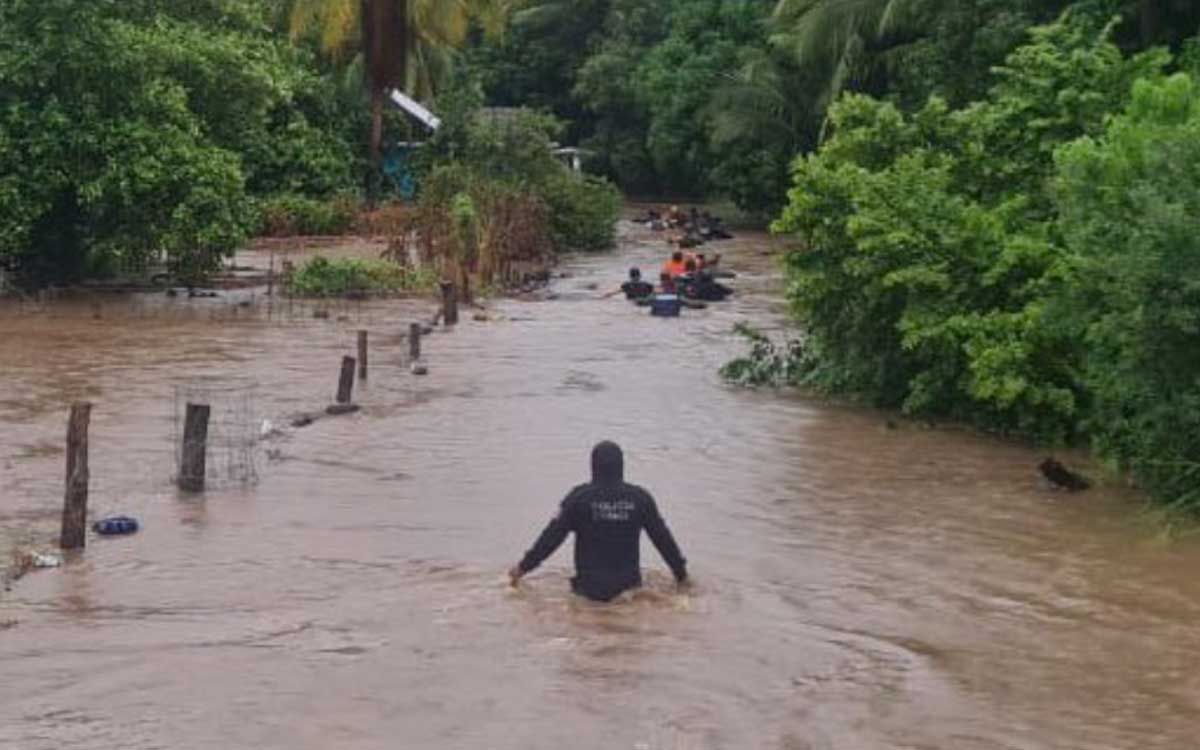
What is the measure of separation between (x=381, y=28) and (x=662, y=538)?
1316 inches

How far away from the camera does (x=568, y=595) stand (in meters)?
11.4

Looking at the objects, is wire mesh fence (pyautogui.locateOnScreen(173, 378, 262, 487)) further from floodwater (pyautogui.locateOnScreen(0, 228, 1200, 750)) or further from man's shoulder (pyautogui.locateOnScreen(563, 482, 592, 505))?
man's shoulder (pyautogui.locateOnScreen(563, 482, 592, 505))

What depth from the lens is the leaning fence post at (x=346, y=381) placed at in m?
19.2

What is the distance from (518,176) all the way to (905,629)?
31554 mm

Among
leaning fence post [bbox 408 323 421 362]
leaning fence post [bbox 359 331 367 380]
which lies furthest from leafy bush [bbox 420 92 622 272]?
leaning fence post [bbox 359 331 367 380]

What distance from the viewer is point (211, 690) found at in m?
9.57

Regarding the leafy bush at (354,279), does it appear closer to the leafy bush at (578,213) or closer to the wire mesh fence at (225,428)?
the wire mesh fence at (225,428)

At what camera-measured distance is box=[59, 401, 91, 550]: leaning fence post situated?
12500mm

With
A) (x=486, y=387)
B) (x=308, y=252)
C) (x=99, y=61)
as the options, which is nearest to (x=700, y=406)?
(x=486, y=387)

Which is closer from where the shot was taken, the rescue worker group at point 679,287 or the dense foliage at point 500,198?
the rescue worker group at point 679,287

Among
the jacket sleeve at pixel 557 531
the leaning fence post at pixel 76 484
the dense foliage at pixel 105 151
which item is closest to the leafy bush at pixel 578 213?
the dense foliage at pixel 105 151

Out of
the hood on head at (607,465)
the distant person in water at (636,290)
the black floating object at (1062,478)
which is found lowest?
the black floating object at (1062,478)

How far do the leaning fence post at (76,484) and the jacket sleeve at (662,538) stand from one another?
Answer: 13.6 ft

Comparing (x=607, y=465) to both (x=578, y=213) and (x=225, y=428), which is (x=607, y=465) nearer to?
(x=225, y=428)
